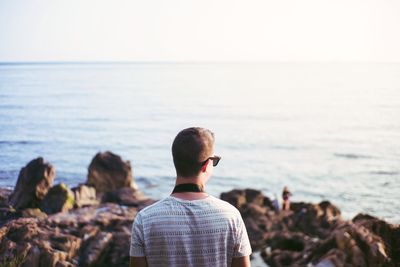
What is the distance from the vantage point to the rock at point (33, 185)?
2084cm

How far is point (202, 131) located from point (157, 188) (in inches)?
1066

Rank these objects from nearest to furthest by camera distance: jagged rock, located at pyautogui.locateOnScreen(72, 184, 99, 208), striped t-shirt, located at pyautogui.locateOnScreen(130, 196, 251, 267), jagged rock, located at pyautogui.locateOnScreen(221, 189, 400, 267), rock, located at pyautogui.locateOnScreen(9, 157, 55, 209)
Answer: striped t-shirt, located at pyautogui.locateOnScreen(130, 196, 251, 267)
jagged rock, located at pyautogui.locateOnScreen(221, 189, 400, 267)
jagged rock, located at pyautogui.locateOnScreen(72, 184, 99, 208)
rock, located at pyautogui.locateOnScreen(9, 157, 55, 209)

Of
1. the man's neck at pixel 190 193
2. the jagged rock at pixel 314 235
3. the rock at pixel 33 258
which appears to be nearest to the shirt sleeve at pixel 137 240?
the man's neck at pixel 190 193

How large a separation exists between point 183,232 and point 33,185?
1894 cm

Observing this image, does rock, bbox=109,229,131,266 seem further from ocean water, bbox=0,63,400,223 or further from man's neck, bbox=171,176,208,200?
ocean water, bbox=0,63,400,223

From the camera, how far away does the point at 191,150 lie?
3.40m

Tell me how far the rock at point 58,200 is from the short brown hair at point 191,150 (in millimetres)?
17163

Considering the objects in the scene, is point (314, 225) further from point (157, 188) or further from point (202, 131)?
point (202, 131)

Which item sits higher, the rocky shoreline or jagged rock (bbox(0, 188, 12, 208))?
the rocky shoreline

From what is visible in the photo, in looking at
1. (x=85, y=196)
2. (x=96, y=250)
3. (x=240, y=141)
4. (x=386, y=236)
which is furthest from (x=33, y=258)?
(x=240, y=141)

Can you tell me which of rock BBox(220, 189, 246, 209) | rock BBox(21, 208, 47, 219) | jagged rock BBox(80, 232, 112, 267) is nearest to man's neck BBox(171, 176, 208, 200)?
jagged rock BBox(80, 232, 112, 267)

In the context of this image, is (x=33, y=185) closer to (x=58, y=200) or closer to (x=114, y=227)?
(x=58, y=200)

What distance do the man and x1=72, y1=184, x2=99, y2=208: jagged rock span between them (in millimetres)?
17462

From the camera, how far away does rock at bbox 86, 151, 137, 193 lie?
78.2 feet
